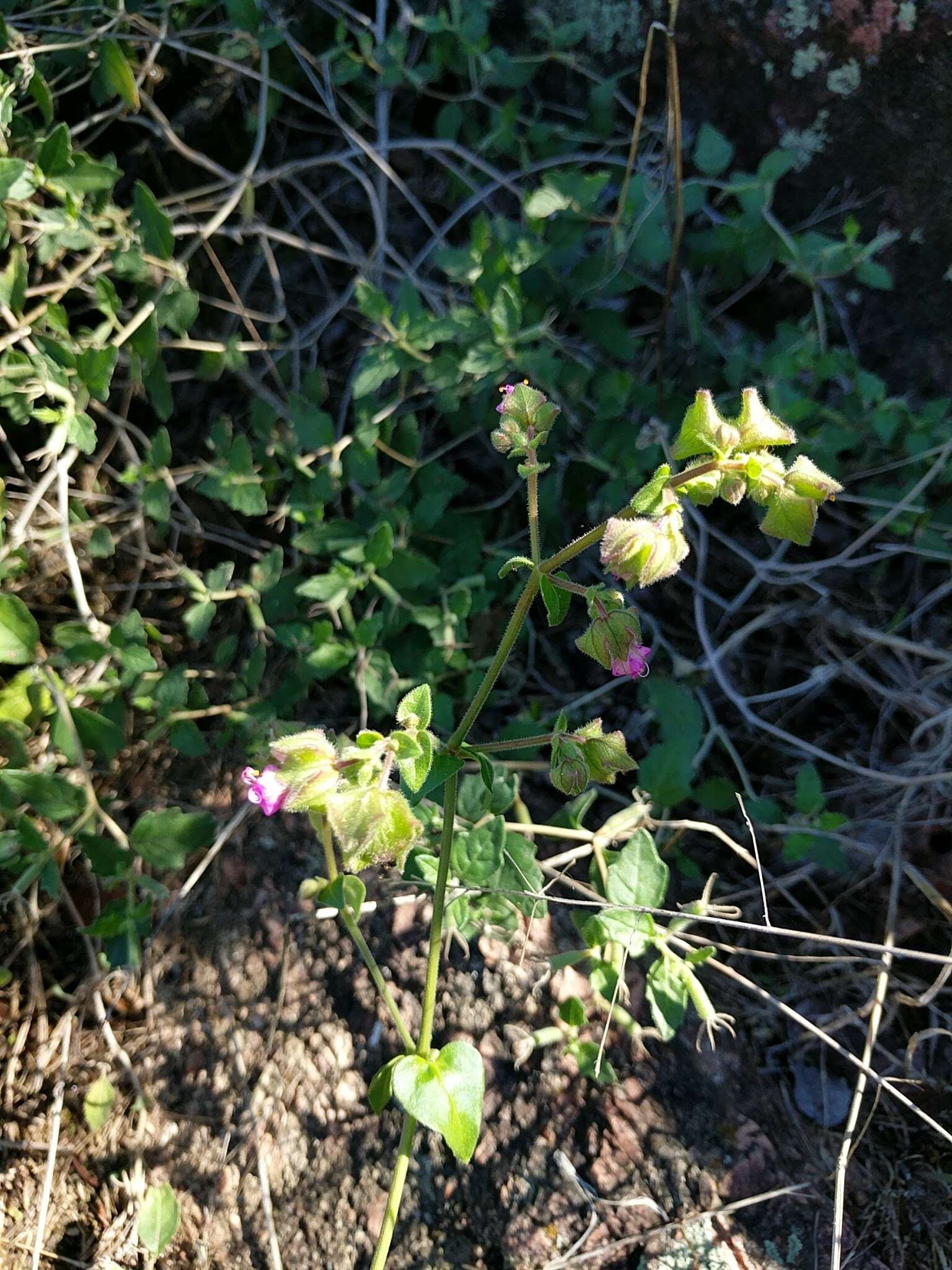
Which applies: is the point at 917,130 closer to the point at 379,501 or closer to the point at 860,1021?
the point at 379,501

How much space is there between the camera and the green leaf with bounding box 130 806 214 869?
1.77 m

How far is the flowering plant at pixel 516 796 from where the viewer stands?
1.18 metres

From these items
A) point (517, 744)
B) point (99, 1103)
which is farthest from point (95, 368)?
point (99, 1103)

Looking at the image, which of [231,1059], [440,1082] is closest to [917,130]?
[440,1082]

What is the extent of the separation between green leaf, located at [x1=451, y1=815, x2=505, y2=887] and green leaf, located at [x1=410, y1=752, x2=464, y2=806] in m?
0.17

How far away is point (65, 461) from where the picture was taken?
1.96m

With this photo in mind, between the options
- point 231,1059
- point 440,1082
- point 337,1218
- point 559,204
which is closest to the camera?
point 440,1082

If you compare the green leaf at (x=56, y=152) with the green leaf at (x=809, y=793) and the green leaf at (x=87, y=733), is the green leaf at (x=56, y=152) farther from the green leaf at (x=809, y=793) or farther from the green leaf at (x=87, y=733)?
the green leaf at (x=809, y=793)

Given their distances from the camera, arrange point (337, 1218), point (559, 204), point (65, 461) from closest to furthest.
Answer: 1. point (337, 1218)
2. point (65, 461)
3. point (559, 204)

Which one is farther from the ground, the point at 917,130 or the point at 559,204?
the point at 917,130

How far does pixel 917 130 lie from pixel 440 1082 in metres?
2.14

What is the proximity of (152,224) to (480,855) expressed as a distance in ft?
4.64

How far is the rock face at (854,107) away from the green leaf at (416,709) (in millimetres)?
1537

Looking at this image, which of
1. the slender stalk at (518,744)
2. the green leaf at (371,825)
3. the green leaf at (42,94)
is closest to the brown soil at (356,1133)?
the slender stalk at (518,744)
